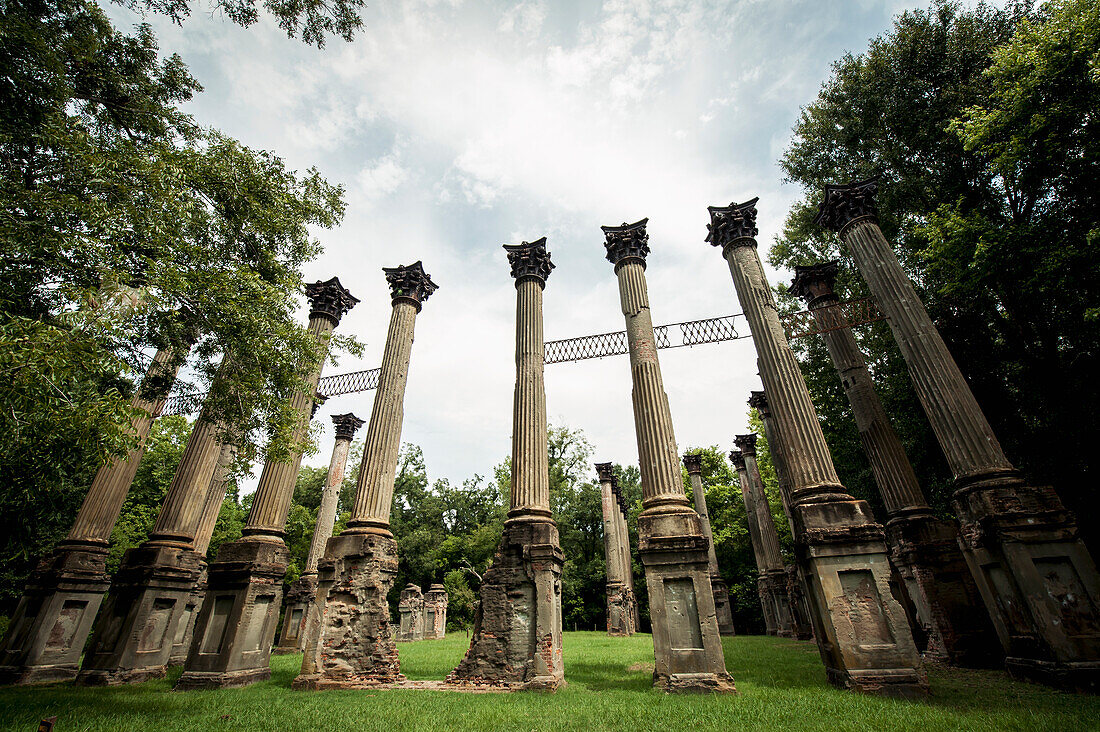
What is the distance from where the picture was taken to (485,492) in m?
39.2

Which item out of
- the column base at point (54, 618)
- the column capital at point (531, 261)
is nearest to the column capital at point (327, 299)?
the column capital at point (531, 261)

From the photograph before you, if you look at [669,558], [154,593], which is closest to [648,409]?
[669,558]

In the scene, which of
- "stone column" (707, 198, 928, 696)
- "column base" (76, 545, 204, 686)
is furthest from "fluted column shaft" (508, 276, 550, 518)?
"column base" (76, 545, 204, 686)

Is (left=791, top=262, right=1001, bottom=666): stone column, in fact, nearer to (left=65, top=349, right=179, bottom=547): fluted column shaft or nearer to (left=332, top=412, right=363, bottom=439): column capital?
(left=65, top=349, right=179, bottom=547): fluted column shaft

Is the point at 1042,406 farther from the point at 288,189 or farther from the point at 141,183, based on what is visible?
the point at 141,183

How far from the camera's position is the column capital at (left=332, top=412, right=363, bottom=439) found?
21.3m

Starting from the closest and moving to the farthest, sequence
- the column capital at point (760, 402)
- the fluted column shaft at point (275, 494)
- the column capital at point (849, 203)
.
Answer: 1. the fluted column shaft at point (275, 494)
2. the column capital at point (849, 203)
3. the column capital at point (760, 402)

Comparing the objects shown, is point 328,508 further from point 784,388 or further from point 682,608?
point 784,388

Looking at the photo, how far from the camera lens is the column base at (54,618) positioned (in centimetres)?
988

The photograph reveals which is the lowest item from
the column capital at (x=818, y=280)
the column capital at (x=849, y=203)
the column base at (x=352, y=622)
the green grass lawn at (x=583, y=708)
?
Answer: the green grass lawn at (x=583, y=708)

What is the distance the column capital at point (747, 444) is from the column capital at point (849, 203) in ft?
44.4

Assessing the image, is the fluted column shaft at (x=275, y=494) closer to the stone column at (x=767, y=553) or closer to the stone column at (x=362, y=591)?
the stone column at (x=362, y=591)

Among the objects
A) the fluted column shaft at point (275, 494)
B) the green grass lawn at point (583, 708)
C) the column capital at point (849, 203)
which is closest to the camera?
the green grass lawn at point (583, 708)

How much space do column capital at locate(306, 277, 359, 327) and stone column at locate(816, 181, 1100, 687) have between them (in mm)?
14762
